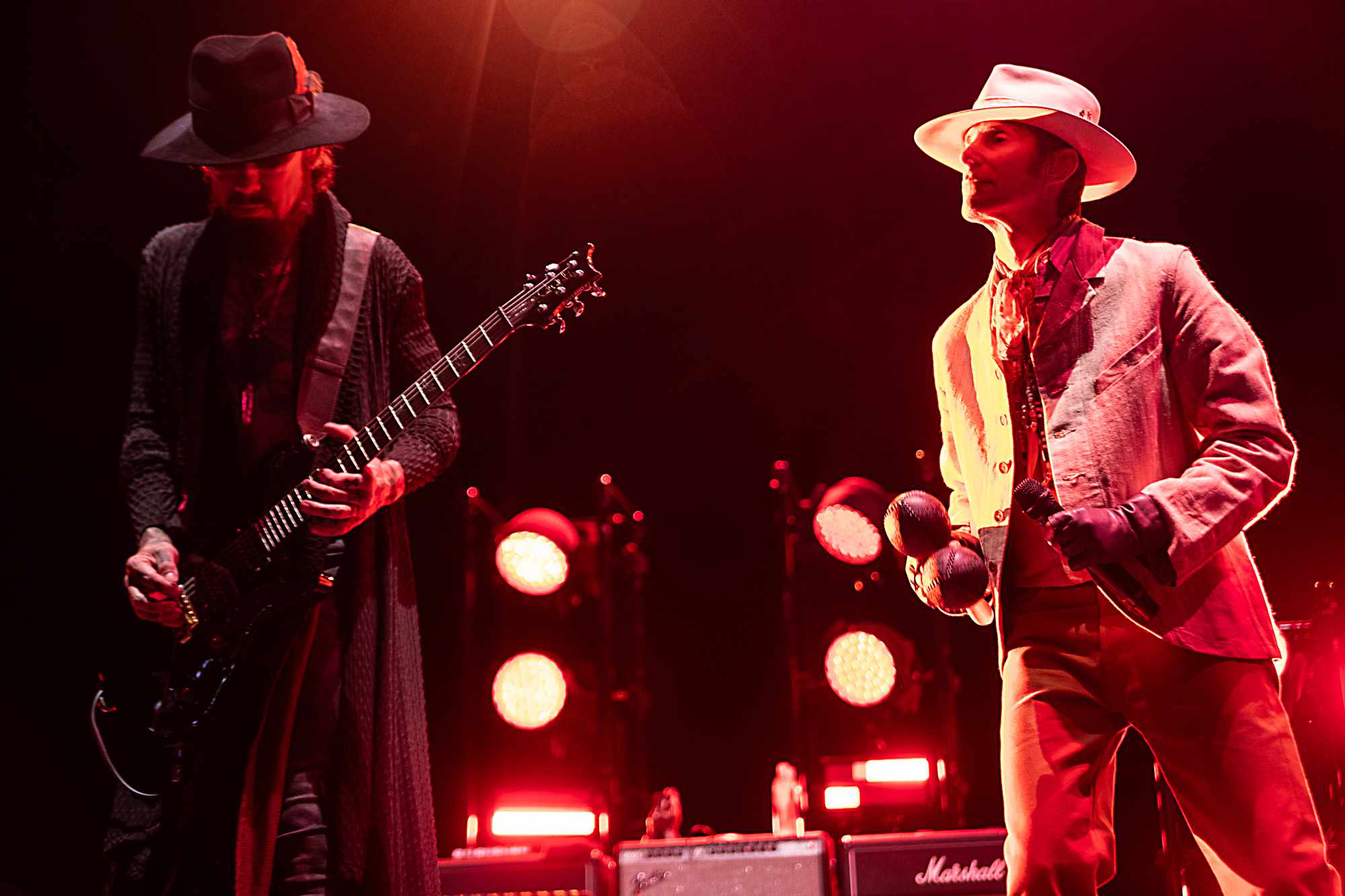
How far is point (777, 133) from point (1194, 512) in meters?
4.32

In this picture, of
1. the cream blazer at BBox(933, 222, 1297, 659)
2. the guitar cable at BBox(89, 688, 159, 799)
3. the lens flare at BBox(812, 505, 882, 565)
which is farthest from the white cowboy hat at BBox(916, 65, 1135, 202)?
the lens flare at BBox(812, 505, 882, 565)

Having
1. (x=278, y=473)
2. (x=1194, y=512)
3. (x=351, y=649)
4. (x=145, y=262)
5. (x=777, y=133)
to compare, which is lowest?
(x=351, y=649)

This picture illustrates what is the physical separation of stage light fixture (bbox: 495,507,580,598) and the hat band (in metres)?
3.34

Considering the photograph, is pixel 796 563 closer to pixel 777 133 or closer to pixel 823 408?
pixel 823 408

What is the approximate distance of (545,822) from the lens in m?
5.96

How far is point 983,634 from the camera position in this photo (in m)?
6.50

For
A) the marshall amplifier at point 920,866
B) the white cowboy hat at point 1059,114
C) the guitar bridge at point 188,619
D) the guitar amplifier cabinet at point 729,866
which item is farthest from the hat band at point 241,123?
the marshall amplifier at point 920,866

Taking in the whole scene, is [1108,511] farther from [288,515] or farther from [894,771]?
[894,771]

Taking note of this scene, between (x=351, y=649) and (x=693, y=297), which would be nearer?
(x=351, y=649)

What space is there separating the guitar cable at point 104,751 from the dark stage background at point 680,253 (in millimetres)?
2021

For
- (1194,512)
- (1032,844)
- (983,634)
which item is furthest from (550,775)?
(1194,512)

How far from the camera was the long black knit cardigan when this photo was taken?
8.26 ft

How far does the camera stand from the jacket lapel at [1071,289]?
2541 mm

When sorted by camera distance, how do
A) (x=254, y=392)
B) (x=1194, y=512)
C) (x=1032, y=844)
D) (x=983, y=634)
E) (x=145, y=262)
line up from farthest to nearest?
(x=983, y=634) → (x=145, y=262) → (x=254, y=392) → (x=1032, y=844) → (x=1194, y=512)
